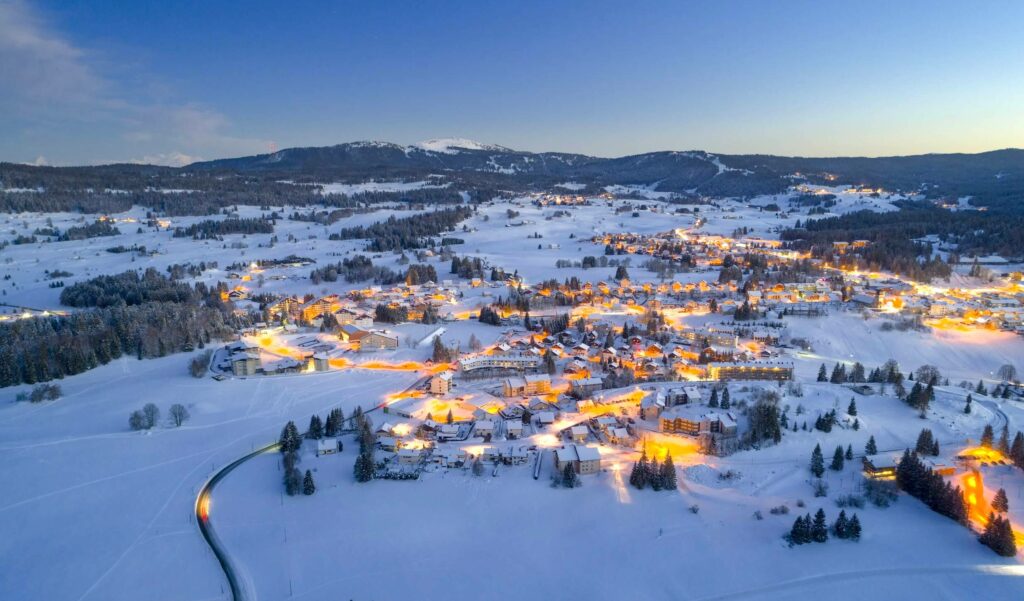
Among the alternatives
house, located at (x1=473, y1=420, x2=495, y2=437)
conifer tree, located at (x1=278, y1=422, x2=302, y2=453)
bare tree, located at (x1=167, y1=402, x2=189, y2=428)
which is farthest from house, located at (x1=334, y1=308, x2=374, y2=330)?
house, located at (x1=473, y1=420, x2=495, y2=437)

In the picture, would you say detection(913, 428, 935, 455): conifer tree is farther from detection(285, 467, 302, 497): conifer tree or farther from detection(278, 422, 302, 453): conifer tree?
detection(278, 422, 302, 453): conifer tree

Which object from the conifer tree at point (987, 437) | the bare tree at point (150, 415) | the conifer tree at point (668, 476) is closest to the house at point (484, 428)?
the conifer tree at point (668, 476)

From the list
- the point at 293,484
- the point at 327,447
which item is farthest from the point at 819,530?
the point at 327,447

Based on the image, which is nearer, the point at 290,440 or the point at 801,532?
the point at 801,532

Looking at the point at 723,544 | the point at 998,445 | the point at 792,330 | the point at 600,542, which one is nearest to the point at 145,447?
the point at 600,542

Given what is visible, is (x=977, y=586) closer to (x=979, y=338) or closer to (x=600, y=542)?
(x=600, y=542)

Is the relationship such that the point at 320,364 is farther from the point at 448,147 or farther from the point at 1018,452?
the point at 448,147
